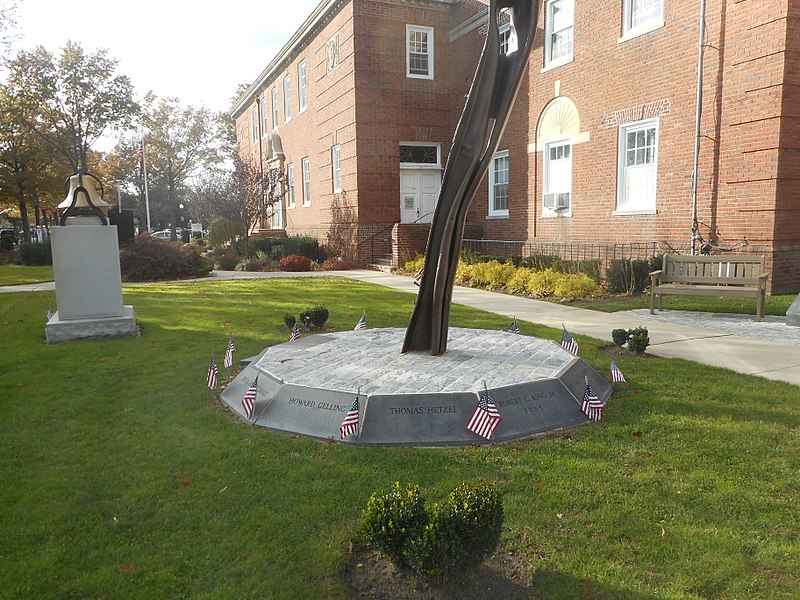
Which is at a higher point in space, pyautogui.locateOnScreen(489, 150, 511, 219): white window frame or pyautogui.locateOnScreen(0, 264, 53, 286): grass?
pyautogui.locateOnScreen(489, 150, 511, 219): white window frame

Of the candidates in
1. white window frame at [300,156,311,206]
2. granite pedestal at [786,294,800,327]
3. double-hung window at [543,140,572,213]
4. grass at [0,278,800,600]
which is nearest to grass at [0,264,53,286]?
white window frame at [300,156,311,206]

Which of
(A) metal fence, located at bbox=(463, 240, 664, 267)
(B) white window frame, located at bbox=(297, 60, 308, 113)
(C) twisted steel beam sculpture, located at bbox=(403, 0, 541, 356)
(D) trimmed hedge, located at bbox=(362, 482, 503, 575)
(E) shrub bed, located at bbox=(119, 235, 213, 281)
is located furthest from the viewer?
(B) white window frame, located at bbox=(297, 60, 308, 113)

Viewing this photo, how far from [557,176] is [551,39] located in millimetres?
3756

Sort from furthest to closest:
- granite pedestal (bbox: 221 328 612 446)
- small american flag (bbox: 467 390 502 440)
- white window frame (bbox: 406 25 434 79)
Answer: white window frame (bbox: 406 25 434 79) < granite pedestal (bbox: 221 328 612 446) < small american flag (bbox: 467 390 502 440)

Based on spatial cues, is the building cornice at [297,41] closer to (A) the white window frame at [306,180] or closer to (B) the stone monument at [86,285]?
(A) the white window frame at [306,180]

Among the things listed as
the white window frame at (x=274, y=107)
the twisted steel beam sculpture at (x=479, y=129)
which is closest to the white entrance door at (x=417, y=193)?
the white window frame at (x=274, y=107)

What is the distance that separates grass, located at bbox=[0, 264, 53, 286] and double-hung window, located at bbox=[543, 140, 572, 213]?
1482 centimetres

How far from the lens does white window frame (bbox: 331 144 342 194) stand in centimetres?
2331

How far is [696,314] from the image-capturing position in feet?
32.8

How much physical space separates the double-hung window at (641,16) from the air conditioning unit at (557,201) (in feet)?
13.6

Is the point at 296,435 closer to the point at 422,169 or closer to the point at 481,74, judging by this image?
the point at 481,74

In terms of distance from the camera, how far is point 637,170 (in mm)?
14367

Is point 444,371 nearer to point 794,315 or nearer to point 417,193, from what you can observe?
point 794,315

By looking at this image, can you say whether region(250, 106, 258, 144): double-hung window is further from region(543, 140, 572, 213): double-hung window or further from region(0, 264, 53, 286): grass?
region(543, 140, 572, 213): double-hung window
